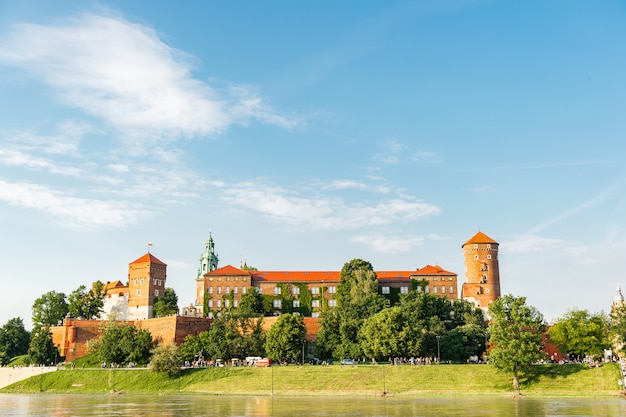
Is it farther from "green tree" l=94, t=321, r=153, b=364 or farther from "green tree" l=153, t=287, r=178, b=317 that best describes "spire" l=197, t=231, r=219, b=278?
"green tree" l=94, t=321, r=153, b=364

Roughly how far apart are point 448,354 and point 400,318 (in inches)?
292

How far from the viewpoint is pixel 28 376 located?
3017 inches

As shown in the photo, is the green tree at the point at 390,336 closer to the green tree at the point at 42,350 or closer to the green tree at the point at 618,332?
the green tree at the point at 618,332

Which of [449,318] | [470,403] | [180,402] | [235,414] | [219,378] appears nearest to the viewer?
[235,414]

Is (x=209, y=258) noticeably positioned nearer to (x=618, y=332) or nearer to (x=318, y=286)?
(x=318, y=286)

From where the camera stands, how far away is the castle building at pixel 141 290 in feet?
333

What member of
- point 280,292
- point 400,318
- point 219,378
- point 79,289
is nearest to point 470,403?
point 400,318

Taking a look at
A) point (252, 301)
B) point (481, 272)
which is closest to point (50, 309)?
point (252, 301)

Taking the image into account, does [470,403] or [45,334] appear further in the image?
[45,334]

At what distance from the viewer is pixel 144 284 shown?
102438 millimetres

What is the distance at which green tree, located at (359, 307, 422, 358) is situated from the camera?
67.7 meters

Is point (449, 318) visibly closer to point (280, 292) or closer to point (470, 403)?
point (280, 292)

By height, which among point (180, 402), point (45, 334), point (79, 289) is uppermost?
point (79, 289)

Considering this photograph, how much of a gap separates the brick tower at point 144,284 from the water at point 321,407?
43.3 meters
